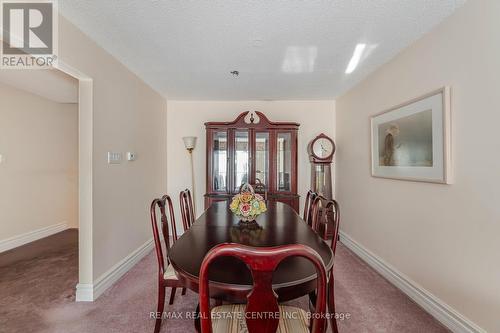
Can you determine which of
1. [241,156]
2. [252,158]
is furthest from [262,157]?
[241,156]

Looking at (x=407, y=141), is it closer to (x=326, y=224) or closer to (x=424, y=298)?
(x=326, y=224)

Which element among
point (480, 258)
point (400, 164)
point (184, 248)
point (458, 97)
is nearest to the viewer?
point (184, 248)

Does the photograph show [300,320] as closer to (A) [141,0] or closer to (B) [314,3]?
(B) [314,3]

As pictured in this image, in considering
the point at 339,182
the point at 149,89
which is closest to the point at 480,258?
the point at 339,182

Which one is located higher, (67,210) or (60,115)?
(60,115)

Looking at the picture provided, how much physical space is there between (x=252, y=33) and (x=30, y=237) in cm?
434

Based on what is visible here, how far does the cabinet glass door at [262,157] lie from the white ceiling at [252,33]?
920 millimetres

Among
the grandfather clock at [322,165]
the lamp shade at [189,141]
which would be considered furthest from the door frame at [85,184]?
the grandfather clock at [322,165]

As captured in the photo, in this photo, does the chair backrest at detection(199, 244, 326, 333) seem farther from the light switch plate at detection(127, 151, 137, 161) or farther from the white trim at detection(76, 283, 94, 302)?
the light switch plate at detection(127, 151, 137, 161)

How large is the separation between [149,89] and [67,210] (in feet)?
9.20

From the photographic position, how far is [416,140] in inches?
80.0

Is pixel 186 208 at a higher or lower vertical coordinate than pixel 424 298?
higher

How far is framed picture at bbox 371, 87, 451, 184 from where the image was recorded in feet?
5.70

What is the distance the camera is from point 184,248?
4.31 ft
